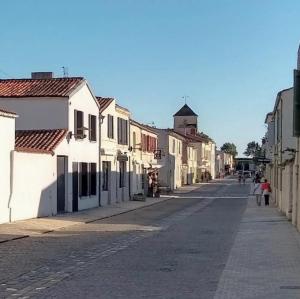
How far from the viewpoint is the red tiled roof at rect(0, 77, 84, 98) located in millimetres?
32219

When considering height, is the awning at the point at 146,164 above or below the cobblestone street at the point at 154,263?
above

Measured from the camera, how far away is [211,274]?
12992 mm

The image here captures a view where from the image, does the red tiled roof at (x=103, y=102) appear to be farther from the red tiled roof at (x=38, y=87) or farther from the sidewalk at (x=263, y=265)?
the sidewalk at (x=263, y=265)

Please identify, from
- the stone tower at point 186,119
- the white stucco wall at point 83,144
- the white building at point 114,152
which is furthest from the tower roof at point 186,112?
the white stucco wall at point 83,144

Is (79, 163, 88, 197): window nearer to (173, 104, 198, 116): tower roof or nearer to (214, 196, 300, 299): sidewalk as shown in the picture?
(214, 196, 300, 299): sidewalk

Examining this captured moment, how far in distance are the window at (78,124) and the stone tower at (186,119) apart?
276ft

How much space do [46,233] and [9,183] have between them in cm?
374

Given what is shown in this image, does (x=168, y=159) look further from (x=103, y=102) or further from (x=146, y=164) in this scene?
(x=103, y=102)

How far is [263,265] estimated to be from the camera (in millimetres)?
14180

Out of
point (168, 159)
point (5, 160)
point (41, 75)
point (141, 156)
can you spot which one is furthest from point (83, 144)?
point (168, 159)

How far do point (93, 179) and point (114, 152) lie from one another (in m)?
5.11

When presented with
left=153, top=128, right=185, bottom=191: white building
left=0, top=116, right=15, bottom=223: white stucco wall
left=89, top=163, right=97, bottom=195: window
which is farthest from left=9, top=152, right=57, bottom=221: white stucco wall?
left=153, top=128, right=185, bottom=191: white building

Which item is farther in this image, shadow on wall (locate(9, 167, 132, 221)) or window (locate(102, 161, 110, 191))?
window (locate(102, 161, 110, 191))

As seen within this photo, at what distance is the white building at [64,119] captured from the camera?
3156 centimetres
